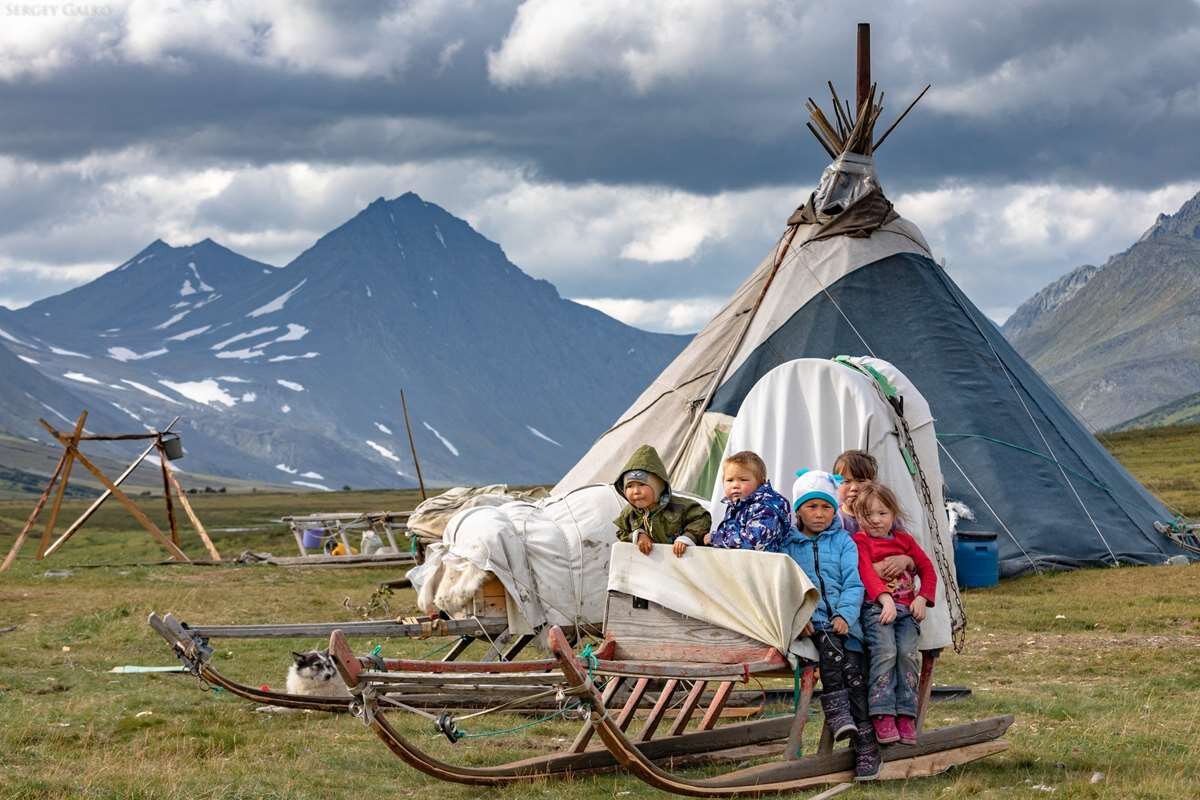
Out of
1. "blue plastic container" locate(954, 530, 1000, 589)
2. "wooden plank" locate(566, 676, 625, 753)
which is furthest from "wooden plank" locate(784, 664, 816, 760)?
"blue plastic container" locate(954, 530, 1000, 589)

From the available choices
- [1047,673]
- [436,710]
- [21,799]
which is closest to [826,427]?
[436,710]

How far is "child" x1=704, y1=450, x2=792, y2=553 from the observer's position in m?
9.11

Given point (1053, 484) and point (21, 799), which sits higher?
point (1053, 484)

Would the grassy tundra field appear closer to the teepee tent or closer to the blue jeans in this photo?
the blue jeans

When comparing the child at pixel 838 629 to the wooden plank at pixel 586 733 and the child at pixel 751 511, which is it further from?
the wooden plank at pixel 586 733

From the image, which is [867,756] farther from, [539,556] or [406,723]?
[406,723]

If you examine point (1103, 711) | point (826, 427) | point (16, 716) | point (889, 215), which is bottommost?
point (1103, 711)

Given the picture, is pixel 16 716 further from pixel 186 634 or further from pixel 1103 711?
pixel 1103 711

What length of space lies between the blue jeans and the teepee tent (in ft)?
37.5

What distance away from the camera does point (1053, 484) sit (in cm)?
2216

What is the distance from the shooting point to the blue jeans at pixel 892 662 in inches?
352

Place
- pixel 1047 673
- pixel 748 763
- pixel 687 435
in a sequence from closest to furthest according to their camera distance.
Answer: pixel 748 763, pixel 1047 673, pixel 687 435

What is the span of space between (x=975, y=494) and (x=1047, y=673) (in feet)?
24.7

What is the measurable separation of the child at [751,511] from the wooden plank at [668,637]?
1.75 feet
